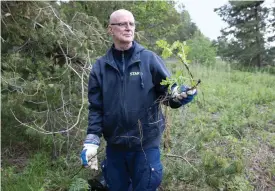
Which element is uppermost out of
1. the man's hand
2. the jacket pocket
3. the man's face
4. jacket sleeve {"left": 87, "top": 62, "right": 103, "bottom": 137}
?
the man's face

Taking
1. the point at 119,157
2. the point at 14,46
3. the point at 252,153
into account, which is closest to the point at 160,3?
the point at 14,46

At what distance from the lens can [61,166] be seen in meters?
4.27

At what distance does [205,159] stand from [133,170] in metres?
1.05

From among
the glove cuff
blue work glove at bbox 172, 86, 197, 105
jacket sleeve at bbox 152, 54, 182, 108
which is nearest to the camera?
blue work glove at bbox 172, 86, 197, 105

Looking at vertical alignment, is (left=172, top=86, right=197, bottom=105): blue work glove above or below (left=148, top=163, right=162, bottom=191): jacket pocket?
above

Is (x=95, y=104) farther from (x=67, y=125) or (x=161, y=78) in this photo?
(x=67, y=125)

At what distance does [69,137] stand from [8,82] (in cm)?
114

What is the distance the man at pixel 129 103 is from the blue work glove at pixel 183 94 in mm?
91

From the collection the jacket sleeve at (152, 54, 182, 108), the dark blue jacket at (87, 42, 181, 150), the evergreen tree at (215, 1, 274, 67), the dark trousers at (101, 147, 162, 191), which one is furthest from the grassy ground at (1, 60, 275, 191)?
the evergreen tree at (215, 1, 274, 67)

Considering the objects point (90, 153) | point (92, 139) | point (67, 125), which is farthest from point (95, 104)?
point (67, 125)

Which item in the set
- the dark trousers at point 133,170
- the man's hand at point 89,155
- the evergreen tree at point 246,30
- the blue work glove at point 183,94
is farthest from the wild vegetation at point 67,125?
the evergreen tree at point 246,30

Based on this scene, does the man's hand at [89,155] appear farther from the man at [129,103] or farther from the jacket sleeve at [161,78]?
the jacket sleeve at [161,78]

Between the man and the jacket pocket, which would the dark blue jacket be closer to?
the man

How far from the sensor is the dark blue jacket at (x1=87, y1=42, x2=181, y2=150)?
258 centimetres
